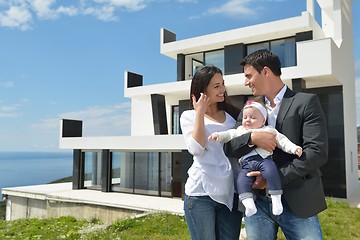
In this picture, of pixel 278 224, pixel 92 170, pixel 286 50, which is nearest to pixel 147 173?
pixel 92 170

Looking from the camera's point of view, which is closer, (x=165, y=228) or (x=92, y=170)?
(x=165, y=228)

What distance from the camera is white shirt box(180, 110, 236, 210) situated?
2.15 meters

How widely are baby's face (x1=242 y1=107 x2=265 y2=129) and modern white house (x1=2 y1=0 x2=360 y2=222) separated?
9.56 metres

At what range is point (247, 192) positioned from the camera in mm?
1891

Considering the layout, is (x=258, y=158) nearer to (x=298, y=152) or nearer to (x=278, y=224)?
(x=298, y=152)

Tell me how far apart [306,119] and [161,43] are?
48.6ft

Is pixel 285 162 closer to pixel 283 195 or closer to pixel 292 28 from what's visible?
pixel 283 195

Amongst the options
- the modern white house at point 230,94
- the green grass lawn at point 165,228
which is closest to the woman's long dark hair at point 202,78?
the green grass lawn at point 165,228

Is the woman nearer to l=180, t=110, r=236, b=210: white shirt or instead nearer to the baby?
l=180, t=110, r=236, b=210: white shirt

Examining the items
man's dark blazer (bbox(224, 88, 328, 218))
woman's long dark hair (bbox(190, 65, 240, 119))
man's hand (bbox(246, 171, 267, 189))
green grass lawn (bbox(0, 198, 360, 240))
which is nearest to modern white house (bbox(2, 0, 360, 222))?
green grass lawn (bbox(0, 198, 360, 240))

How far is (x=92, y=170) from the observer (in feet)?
53.4

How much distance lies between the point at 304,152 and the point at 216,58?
1351 centimetres

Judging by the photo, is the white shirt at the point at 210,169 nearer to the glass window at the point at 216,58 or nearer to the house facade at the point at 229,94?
the house facade at the point at 229,94

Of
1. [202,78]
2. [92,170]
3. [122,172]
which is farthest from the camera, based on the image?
[92,170]
